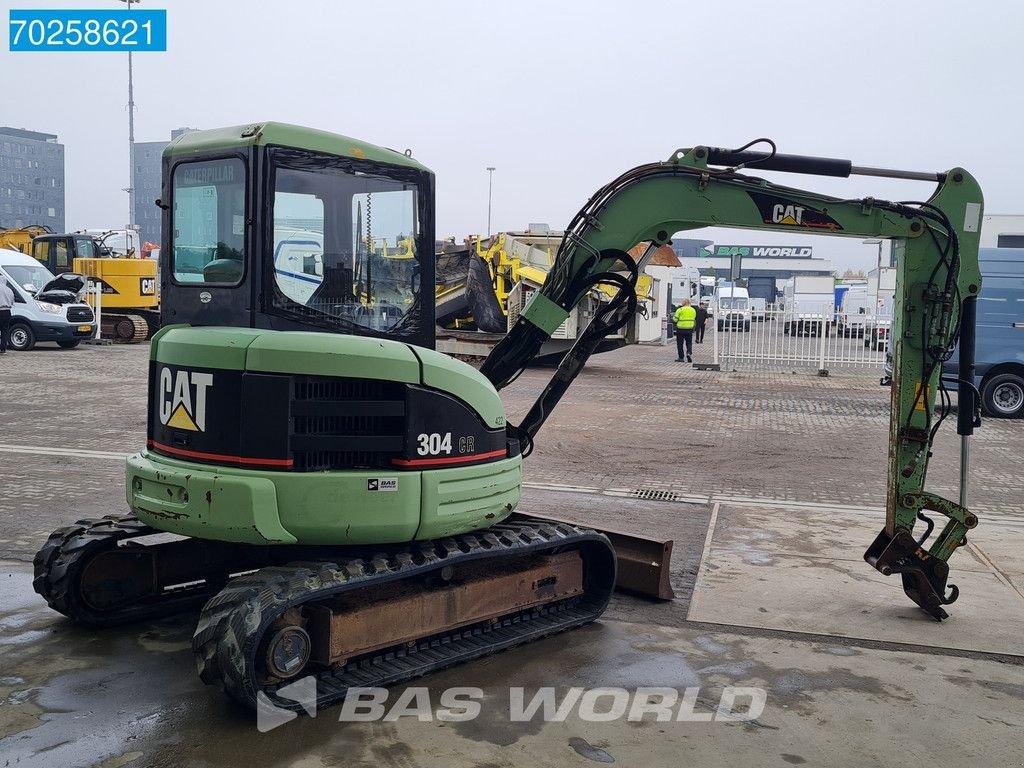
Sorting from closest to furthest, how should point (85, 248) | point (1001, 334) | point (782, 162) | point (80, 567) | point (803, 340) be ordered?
point (80, 567)
point (782, 162)
point (1001, 334)
point (803, 340)
point (85, 248)

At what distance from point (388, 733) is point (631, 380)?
→ 1832cm

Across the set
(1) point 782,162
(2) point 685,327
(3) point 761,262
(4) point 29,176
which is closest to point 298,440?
(1) point 782,162

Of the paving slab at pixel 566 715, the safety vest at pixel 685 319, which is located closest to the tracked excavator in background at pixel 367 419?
the paving slab at pixel 566 715

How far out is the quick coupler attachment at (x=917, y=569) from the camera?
6.75 meters

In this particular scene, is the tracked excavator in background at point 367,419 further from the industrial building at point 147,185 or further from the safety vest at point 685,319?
the industrial building at point 147,185

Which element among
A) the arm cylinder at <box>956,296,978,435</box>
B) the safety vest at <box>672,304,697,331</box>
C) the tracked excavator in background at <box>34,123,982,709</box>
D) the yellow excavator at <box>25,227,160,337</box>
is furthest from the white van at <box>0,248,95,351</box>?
the arm cylinder at <box>956,296,978,435</box>

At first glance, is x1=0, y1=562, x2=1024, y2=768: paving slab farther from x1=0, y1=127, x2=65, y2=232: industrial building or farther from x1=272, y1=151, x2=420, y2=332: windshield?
x1=0, y1=127, x2=65, y2=232: industrial building

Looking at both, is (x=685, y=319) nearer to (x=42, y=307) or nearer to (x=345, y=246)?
(x=42, y=307)

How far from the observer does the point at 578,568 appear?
6.68 metres

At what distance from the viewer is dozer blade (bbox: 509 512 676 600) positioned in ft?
23.0

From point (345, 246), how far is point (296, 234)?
0.29 metres

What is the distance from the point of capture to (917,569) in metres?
6.78

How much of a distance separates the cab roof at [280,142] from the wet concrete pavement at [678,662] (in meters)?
2.86

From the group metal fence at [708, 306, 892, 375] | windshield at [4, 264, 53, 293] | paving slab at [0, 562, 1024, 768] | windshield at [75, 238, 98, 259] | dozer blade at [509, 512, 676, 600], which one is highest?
windshield at [75, 238, 98, 259]
